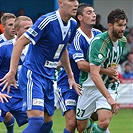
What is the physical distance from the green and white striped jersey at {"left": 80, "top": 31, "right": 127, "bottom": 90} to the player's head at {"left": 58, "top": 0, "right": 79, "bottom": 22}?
0.66 metres

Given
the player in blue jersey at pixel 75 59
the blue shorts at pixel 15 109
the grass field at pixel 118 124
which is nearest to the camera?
the player in blue jersey at pixel 75 59

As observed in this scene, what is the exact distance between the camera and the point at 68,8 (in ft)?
26.5

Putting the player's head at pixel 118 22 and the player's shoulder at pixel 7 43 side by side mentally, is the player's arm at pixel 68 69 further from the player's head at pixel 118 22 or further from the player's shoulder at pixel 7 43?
the player's shoulder at pixel 7 43

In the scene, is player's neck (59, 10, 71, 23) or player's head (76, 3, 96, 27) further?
player's head (76, 3, 96, 27)

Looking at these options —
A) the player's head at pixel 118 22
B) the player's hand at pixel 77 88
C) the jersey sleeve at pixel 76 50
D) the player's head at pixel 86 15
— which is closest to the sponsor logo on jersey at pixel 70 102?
the jersey sleeve at pixel 76 50

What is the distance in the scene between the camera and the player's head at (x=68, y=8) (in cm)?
805

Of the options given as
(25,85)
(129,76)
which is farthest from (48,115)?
(129,76)

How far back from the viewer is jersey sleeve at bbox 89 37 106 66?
8.44 metres

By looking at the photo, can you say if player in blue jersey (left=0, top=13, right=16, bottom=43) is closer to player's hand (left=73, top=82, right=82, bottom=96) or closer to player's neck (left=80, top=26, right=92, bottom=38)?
player's neck (left=80, top=26, right=92, bottom=38)

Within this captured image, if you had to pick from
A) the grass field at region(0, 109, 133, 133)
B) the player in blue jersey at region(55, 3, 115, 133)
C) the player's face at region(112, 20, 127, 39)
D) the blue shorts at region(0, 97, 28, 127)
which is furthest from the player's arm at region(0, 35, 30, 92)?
the grass field at region(0, 109, 133, 133)

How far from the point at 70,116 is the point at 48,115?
1.12 meters

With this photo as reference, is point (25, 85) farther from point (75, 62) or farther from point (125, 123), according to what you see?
point (125, 123)

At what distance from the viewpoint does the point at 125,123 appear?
13555 millimetres

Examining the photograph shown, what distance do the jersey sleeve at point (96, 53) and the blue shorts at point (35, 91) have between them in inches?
27.0
